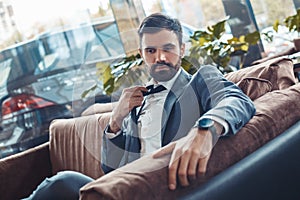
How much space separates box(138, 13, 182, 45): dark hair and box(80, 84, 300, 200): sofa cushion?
36 centimetres

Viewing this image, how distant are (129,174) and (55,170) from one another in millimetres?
1372

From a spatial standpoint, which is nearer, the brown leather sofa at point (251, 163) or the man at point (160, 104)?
Result: the brown leather sofa at point (251, 163)

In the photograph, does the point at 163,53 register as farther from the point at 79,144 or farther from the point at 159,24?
the point at 79,144

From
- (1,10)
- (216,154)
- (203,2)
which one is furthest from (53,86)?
(216,154)

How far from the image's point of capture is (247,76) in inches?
68.9

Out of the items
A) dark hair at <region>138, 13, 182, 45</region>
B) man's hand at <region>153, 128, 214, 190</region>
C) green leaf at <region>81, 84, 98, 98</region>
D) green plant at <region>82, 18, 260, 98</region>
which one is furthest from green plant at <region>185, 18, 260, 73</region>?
man's hand at <region>153, 128, 214, 190</region>

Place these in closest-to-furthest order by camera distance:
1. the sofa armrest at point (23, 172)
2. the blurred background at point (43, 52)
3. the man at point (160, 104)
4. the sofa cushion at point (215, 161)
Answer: the sofa cushion at point (215, 161) < the man at point (160, 104) < the sofa armrest at point (23, 172) < the blurred background at point (43, 52)

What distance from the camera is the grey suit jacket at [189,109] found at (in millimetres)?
1246

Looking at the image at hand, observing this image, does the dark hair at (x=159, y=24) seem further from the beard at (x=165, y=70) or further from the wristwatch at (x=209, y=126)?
the wristwatch at (x=209, y=126)

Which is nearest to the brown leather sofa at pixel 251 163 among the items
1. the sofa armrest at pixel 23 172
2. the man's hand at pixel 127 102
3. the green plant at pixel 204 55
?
the man's hand at pixel 127 102

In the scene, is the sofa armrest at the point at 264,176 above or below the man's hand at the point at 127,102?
below

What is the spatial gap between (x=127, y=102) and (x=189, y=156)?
21.8 inches

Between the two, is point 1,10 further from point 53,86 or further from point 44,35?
point 53,86

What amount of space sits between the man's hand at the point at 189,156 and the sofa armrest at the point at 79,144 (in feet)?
3.11
